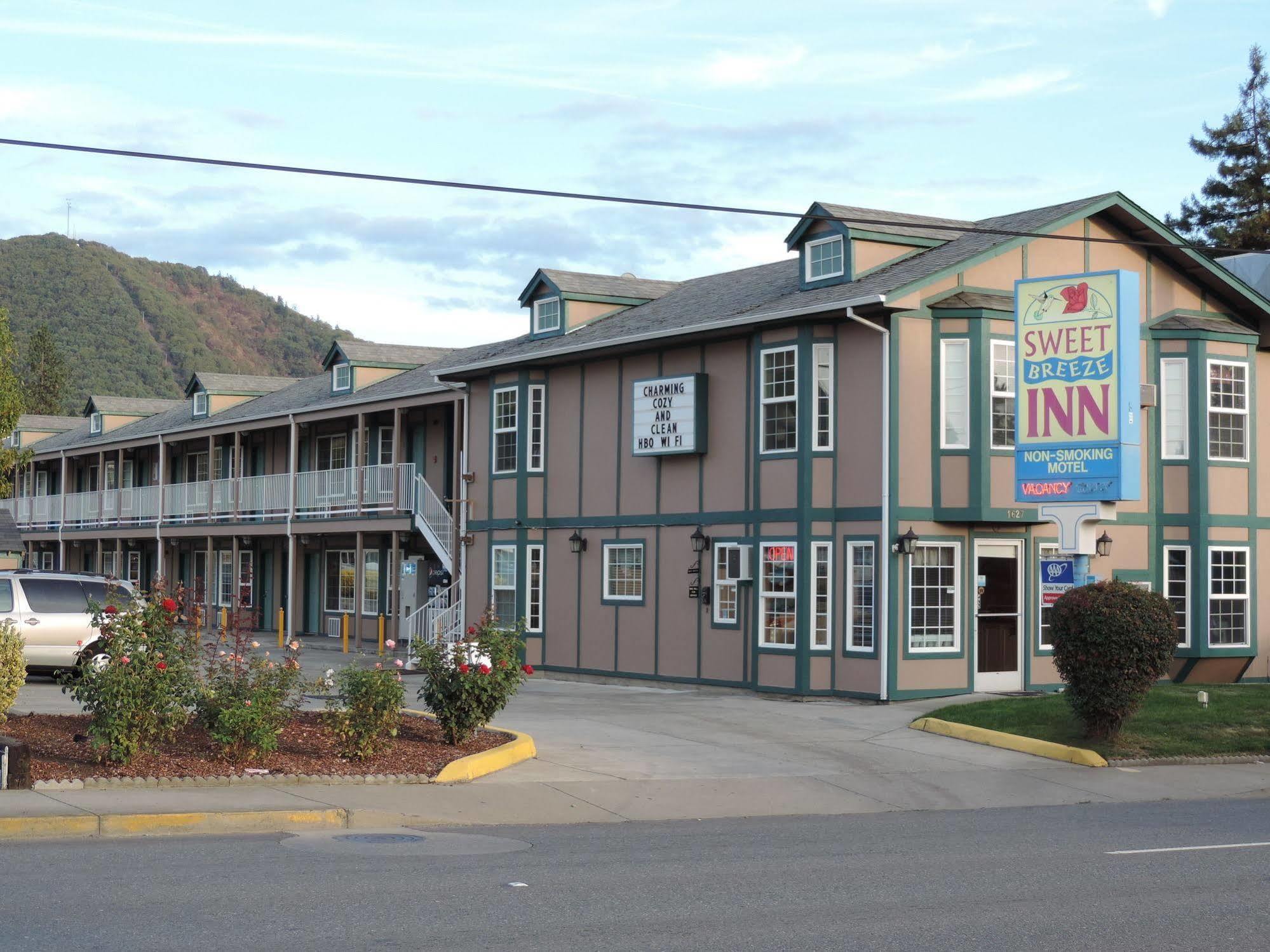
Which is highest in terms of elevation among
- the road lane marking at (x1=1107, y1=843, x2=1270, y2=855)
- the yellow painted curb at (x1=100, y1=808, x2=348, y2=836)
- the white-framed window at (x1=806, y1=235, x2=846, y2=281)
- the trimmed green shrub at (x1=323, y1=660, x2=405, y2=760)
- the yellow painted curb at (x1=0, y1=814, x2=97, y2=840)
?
the white-framed window at (x1=806, y1=235, x2=846, y2=281)

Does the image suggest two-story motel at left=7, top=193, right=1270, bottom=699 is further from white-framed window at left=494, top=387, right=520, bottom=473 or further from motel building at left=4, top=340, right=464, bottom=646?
motel building at left=4, top=340, right=464, bottom=646

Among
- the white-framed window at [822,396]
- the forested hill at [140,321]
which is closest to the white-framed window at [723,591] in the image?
the white-framed window at [822,396]

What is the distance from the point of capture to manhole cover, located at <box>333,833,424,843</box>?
11.1 m

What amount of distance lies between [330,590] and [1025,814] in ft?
92.4

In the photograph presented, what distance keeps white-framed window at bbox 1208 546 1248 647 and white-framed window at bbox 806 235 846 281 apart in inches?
295

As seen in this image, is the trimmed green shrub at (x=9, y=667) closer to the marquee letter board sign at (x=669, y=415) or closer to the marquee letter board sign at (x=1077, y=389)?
the marquee letter board sign at (x=1077, y=389)

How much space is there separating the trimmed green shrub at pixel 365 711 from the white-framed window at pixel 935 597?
379 inches

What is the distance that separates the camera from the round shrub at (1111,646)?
16500mm

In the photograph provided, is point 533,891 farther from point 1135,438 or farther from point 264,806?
point 1135,438

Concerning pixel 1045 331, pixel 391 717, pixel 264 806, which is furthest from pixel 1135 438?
pixel 264 806

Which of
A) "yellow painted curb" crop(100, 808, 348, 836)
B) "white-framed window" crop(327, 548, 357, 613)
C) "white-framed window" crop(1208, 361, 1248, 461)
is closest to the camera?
"yellow painted curb" crop(100, 808, 348, 836)

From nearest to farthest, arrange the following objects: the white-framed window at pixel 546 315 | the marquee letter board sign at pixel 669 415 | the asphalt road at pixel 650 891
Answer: the asphalt road at pixel 650 891 < the marquee letter board sign at pixel 669 415 < the white-framed window at pixel 546 315

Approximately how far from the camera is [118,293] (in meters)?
140

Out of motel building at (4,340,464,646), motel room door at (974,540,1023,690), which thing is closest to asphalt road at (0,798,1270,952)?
motel room door at (974,540,1023,690)
